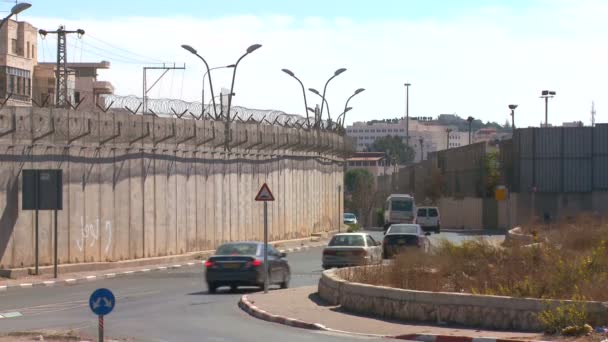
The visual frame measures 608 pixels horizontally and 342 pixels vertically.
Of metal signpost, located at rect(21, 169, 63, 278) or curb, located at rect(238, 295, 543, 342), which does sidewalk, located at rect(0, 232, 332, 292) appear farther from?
curb, located at rect(238, 295, 543, 342)

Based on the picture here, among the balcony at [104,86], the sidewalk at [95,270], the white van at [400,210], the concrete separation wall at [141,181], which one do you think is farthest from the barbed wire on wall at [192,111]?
the balcony at [104,86]

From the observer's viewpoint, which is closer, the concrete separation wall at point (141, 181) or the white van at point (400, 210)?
the concrete separation wall at point (141, 181)

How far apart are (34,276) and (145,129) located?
36.9ft

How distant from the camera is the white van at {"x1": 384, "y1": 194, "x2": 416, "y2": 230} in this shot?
7662 centimetres

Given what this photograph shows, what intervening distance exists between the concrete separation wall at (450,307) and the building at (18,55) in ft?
212

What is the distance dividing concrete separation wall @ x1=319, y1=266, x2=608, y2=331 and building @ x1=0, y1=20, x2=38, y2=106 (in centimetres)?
6472

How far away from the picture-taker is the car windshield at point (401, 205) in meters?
77.2

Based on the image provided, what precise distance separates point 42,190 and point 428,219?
1759 inches

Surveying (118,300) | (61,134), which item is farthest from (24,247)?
(118,300)

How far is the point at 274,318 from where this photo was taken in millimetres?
22281

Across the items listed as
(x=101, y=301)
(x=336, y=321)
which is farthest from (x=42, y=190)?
(x=101, y=301)

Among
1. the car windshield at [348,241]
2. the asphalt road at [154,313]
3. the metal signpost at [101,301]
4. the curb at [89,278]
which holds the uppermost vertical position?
the metal signpost at [101,301]

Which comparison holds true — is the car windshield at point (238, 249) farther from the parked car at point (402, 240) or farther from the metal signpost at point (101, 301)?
the metal signpost at point (101, 301)

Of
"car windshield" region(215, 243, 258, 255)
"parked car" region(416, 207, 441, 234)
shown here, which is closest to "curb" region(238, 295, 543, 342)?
"car windshield" region(215, 243, 258, 255)
